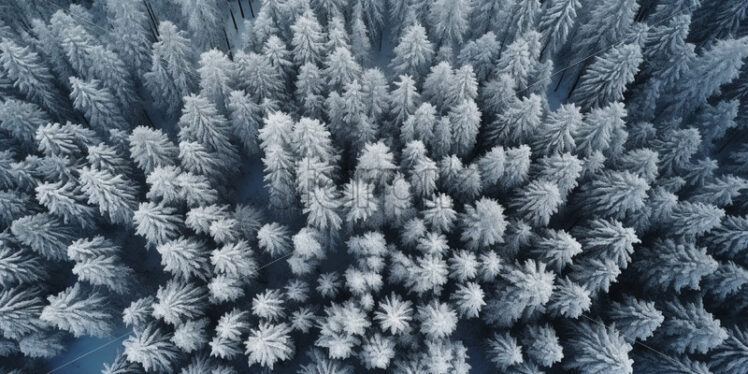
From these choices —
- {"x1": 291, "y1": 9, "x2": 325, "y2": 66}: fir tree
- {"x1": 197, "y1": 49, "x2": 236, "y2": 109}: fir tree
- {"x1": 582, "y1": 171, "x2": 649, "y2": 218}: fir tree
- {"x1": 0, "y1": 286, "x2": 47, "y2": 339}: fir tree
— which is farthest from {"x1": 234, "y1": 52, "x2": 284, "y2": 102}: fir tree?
{"x1": 582, "y1": 171, "x2": 649, "y2": 218}: fir tree

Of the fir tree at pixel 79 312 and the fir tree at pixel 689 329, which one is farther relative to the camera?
the fir tree at pixel 79 312

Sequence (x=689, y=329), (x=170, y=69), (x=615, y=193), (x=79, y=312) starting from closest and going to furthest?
(x=689, y=329)
(x=79, y=312)
(x=615, y=193)
(x=170, y=69)

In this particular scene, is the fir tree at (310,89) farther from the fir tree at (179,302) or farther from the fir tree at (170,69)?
the fir tree at (179,302)

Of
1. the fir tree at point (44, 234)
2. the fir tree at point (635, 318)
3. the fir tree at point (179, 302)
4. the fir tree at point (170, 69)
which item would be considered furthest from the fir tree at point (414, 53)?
the fir tree at point (44, 234)

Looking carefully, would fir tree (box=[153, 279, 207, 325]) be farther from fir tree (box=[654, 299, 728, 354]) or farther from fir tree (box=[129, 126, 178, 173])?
fir tree (box=[654, 299, 728, 354])

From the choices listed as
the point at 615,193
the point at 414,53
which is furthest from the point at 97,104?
the point at 615,193

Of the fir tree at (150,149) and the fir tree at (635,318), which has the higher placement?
the fir tree at (150,149)

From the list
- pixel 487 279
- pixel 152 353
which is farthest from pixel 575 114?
pixel 152 353

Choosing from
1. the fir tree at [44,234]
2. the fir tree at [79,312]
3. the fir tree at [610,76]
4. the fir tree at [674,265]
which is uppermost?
the fir tree at [610,76]

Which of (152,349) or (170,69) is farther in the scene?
(170,69)

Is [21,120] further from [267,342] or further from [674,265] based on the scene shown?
[674,265]

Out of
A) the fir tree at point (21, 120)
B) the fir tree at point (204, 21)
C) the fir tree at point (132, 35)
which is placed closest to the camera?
the fir tree at point (21, 120)

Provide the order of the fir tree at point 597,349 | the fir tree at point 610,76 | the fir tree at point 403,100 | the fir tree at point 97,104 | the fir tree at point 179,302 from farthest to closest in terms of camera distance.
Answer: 1. the fir tree at point 610,76
2. the fir tree at point 97,104
3. the fir tree at point 403,100
4. the fir tree at point 179,302
5. the fir tree at point 597,349
